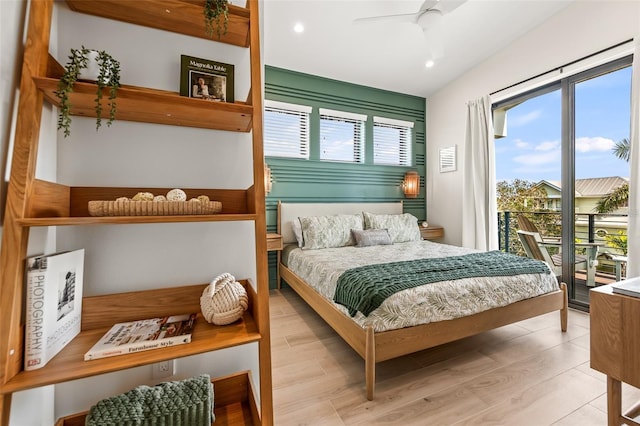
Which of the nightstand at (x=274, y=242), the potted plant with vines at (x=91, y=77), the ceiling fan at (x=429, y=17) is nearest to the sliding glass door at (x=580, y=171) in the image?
the ceiling fan at (x=429, y=17)

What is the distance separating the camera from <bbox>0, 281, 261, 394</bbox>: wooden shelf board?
73 cm

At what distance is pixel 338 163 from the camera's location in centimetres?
412

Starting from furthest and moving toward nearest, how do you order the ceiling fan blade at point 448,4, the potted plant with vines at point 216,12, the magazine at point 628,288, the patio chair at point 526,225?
the patio chair at point 526,225
the ceiling fan blade at point 448,4
the magazine at point 628,288
the potted plant with vines at point 216,12

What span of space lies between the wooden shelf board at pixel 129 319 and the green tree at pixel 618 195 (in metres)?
3.62

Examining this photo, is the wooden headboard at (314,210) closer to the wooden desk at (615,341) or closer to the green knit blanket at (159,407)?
the green knit blanket at (159,407)

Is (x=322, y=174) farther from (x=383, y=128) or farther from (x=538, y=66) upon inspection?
(x=538, y=66)

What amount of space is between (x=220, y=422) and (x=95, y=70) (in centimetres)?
137

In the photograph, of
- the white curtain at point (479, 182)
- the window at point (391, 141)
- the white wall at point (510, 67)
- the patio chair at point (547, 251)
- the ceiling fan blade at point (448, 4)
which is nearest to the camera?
the ceiling fan blade at point (448, 4)

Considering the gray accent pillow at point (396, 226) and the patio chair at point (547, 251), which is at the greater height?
the gray accent pillow at point (396, 226)

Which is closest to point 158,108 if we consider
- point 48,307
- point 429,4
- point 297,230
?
point 48,307

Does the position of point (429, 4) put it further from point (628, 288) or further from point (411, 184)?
point (411, 184)

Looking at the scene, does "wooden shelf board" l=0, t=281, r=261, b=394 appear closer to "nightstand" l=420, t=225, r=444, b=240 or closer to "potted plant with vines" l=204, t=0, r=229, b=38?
"potted plant with vines" l=204, t=0, r=229, b=38

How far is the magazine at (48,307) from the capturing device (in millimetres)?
746

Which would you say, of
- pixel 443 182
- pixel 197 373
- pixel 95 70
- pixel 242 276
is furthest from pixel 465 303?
pixel 443 182
